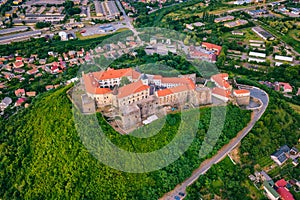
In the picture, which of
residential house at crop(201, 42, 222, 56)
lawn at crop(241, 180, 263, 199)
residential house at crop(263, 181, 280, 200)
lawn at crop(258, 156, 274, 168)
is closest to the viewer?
residential house at crop(263, 181, 280, 200)

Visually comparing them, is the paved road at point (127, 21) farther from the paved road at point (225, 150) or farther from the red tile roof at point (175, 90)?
the paved road at point (225, 150)

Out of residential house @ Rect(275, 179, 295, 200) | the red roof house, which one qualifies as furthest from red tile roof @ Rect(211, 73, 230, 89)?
the red roof house

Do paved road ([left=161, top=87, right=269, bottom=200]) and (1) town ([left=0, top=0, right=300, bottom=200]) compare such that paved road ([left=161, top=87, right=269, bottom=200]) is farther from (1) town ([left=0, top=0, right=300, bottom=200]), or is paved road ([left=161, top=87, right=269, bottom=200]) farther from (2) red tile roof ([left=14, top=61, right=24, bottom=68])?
(2) red tile roof ([left=14, top=61, right=24, bottom=68])

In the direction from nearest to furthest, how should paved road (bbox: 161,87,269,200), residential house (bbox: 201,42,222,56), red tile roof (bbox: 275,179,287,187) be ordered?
paved road (bbox: 161,87,269,200) < red tile roof (bbox: 275,179,287,187) < residential house (bbox: 201,42,222,56)

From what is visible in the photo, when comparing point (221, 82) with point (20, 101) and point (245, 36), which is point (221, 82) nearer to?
point (20, 101)

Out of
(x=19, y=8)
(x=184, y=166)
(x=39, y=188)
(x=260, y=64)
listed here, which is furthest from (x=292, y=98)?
(x=19, y=8)

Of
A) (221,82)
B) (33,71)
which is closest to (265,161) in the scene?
(221,82)

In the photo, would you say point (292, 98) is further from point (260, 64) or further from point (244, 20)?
point (244, 20)
